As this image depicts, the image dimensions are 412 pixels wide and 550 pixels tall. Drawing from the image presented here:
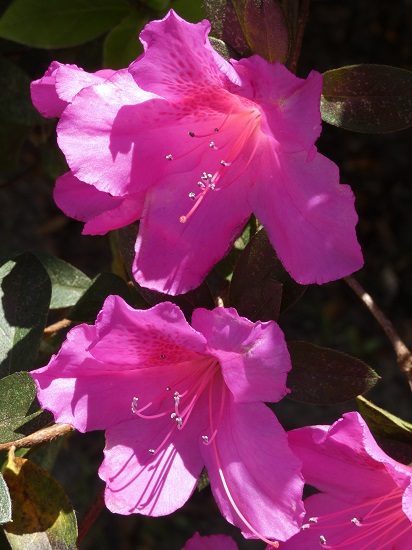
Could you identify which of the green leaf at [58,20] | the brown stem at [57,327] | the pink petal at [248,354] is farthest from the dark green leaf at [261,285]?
the green leaf at [58,20]

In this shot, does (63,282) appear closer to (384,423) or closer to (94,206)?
(94,206)

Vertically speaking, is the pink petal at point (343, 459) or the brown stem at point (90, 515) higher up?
the pink petal at point (343, 459)

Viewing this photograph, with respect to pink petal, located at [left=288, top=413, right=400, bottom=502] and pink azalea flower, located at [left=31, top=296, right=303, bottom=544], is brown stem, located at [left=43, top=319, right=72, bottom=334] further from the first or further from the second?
pink petal, located at [left=288, top=413, right=400, bottom=502]

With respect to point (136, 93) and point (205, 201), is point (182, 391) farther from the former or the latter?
point (136, 93)

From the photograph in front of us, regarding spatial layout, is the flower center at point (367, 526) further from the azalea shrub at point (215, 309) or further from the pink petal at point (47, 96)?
the pink petal at point (47, 96)

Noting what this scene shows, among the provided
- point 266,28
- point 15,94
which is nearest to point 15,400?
point 266,28

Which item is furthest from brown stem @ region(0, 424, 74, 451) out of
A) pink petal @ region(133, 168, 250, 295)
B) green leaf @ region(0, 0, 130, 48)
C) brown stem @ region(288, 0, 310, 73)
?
green leaf @ region(0, 0, 130, 48)
